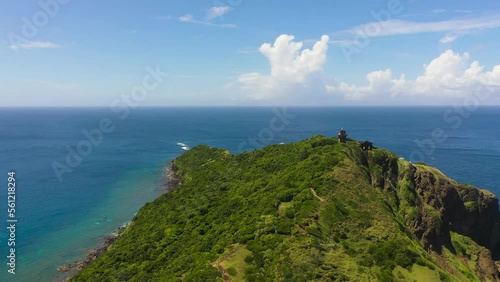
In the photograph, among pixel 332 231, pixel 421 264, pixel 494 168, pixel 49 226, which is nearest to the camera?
pixel 421 264

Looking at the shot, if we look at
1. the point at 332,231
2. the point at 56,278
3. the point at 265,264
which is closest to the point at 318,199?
the point at 332,231

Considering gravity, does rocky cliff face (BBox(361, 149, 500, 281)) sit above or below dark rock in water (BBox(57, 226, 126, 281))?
above

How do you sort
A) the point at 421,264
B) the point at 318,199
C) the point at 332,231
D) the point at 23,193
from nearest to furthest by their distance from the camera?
1. the point at 421,264
2. the point at 332,231
3. the point at 318,199
4. the point at 23,193

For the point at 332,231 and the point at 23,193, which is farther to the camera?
the point at 23,193

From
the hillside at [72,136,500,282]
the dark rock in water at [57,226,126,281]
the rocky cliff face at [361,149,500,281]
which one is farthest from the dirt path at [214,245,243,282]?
the dark rock in water at [57,226,126,281]

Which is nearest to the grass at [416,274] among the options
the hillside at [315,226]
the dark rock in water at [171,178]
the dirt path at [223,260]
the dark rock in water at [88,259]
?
the hillside at [315,226]

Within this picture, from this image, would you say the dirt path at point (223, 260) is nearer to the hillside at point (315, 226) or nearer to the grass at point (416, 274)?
the hillside at point (315, 226)

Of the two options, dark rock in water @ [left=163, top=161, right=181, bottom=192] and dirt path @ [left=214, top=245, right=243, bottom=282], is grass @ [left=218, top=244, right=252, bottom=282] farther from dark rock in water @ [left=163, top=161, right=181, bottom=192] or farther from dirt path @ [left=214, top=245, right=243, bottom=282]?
dark rock in water @ [left=163, top=161, right=181, bottom=192]

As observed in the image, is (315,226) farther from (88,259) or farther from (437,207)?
(88,259)

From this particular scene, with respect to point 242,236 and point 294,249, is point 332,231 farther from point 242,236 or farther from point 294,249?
point 242,236
